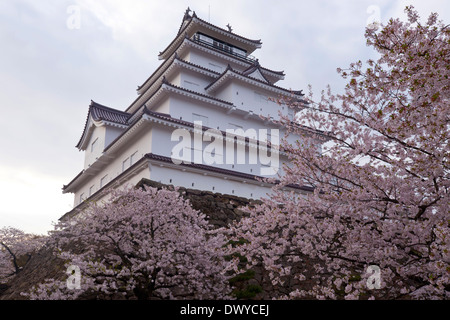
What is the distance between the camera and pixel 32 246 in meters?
21.1

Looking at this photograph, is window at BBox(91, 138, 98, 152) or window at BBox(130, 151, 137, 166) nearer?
window at BBox(130, 151, 137, 166)

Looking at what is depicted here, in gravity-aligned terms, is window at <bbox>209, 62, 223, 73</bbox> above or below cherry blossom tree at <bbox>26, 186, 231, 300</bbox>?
above

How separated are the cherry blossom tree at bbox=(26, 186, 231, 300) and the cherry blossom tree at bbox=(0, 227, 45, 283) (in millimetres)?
12164

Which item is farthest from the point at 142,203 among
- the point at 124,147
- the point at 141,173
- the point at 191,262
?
the point at 124,147

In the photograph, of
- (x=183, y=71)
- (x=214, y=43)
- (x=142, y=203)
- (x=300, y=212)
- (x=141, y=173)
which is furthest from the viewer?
(x=214, y=43)

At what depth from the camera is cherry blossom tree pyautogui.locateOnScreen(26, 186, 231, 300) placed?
916 centimetres

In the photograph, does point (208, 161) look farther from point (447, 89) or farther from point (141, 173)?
point (447, 89)

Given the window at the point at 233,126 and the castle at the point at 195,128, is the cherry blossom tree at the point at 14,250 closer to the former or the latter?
the castle at the point at 195,128

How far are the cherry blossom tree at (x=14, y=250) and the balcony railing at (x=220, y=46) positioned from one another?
1973 cm

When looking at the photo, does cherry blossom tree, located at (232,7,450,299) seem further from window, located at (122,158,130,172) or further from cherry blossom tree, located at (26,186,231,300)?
window, located at (122,158,130,172)

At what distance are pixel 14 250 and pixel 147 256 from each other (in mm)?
15829

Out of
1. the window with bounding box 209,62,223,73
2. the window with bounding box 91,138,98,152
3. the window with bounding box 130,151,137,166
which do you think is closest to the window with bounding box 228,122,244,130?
the window with bounding box 209,62,223,73

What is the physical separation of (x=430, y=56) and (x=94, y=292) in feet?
34.5

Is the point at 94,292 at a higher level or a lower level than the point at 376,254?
lower
